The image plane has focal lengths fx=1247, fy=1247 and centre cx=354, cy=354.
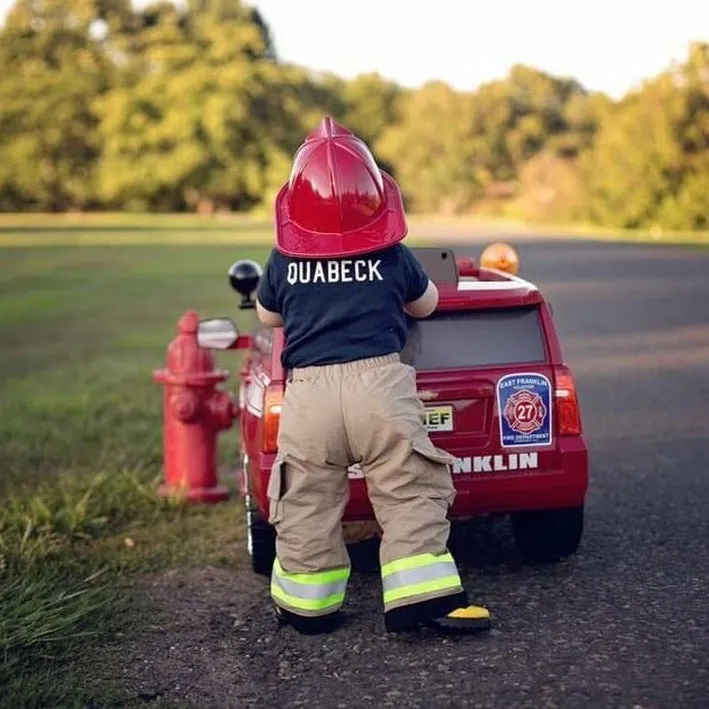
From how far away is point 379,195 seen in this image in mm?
4500

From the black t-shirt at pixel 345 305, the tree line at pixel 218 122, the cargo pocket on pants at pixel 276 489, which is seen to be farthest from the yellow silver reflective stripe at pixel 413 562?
the tree line at pixel 218 122

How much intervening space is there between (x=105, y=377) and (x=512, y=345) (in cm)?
795

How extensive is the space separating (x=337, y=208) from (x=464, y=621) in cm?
152

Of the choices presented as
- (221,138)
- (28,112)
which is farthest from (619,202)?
(28,112)

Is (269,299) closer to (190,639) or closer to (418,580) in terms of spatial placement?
(418,580)

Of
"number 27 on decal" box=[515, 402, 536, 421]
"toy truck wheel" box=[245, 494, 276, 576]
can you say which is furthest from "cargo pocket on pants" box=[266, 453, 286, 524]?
"number 27 on decal" box=[515, 402, 536, 421]

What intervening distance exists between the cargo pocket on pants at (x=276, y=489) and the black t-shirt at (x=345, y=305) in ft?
1.21

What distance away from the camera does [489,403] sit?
4.95m

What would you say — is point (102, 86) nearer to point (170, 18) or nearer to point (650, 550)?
point (170, 18)

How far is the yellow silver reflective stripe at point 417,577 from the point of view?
14.2 ft

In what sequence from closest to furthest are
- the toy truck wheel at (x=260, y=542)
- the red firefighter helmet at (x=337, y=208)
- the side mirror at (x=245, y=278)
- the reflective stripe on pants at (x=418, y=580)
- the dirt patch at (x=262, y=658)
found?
1. the dirt patch at (x=262, y=658)
2. the reflective stripe on pants at (x=418, y=580)
3. the red firefighter helmet at (x=337, y=208)
4. the toy truck wheel at (x=260, y=542)
5. the side mirror at (x=245, y=278)

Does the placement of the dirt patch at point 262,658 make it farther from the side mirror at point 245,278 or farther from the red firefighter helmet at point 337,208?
the side mirror at point 245,278

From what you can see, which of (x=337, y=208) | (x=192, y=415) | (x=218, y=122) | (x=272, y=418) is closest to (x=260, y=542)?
(x=272, y=418)

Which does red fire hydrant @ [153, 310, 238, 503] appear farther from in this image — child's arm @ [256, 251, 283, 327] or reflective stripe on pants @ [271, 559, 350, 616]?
reflective stripe on pants @ [271, 559, 350, 616]
